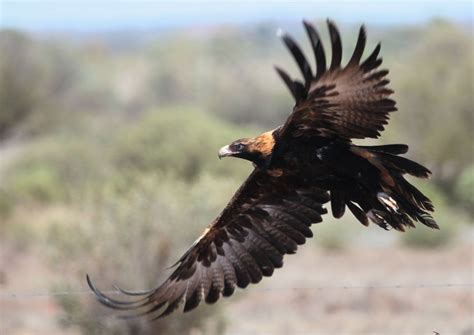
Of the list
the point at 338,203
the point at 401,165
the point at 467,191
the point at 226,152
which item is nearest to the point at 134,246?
the point at 338,203

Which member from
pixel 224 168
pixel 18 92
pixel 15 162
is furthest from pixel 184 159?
pixel 18 92

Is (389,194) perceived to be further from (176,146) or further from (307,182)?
(176,146)

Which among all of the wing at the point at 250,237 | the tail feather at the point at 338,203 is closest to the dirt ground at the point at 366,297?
the wing at the point at 250,237

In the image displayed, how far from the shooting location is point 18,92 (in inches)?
1405

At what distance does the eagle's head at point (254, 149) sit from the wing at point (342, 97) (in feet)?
0.87

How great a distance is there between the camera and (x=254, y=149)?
7.88m

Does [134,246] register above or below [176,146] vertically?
below

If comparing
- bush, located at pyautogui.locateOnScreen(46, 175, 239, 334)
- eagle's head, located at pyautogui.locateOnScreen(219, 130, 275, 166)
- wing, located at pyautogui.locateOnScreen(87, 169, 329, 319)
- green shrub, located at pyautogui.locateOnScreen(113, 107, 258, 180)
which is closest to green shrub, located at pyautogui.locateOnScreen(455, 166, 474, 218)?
green shrub, located at pyautogui.locateOnScreen(113, 107, 258, 180)

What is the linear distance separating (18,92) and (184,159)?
11.2m

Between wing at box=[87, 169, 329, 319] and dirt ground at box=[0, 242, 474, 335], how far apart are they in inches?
186

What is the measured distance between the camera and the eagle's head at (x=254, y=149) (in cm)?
785

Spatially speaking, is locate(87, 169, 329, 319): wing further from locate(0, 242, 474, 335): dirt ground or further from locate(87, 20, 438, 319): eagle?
locate(0, 242, 474, 335): dirt ground

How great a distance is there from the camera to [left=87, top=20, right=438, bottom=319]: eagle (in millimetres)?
7051

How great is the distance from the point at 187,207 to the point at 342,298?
19.2ft
